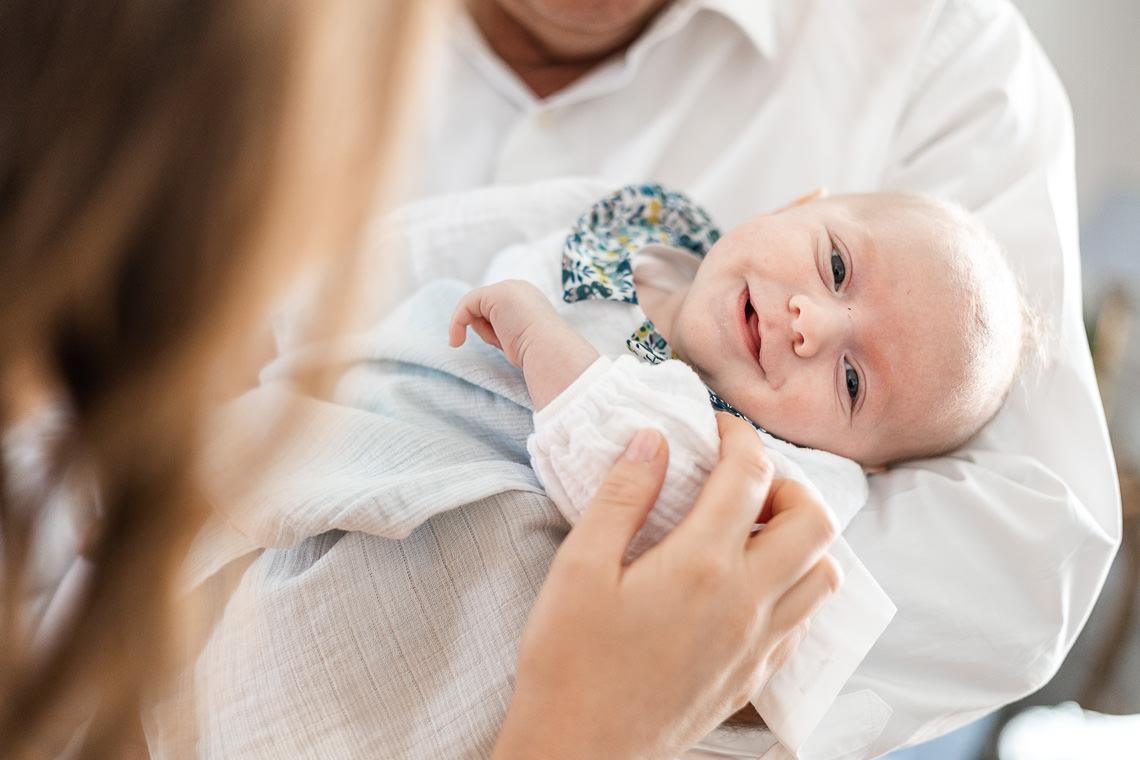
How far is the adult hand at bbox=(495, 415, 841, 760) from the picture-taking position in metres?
0.81

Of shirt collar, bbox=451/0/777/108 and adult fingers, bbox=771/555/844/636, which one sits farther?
shirt collar, bbox=451/0/777/108

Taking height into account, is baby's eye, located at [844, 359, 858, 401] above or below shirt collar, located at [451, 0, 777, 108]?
below

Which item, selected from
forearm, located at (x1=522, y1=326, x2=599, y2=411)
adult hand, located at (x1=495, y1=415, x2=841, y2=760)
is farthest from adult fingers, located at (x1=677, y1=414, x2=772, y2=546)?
forearm, located at (x1=522, y1=326, x2=599, y2=411)

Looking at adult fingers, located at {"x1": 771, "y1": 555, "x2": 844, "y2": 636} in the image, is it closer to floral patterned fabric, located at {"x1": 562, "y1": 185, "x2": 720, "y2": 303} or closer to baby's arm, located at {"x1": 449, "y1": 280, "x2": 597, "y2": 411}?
baby's arm, located at {"x1": 449, "y1": 280, "x2": 597, "y2": 411}

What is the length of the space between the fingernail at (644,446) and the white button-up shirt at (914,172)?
0.37 meters

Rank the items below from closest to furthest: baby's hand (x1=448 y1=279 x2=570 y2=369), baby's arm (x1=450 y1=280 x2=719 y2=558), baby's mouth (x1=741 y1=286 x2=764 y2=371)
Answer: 1. baby's arm (x1=450 y1=280 x2=719 y2=558)
2. baby's hand (x1=448 y1=279 x2=570 y2=369)
3. baby's mouth (x1=741 y1=286 x2=764 y2=371)

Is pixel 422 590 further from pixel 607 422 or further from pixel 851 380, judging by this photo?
pixel 851 380

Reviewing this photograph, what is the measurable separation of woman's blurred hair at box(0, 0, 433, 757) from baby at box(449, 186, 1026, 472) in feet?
1.39

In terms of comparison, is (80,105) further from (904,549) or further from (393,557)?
(904,549)

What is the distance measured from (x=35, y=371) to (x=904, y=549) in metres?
0.89

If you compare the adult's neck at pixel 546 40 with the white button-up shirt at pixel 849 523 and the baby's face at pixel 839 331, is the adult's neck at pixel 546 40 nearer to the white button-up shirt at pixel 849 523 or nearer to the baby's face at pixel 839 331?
the white button-up shirt at pixel 849 523

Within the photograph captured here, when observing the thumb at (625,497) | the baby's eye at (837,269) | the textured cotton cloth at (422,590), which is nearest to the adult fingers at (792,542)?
the thumb at (625,497)

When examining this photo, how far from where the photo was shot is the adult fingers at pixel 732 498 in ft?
2.71

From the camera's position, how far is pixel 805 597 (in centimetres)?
87
